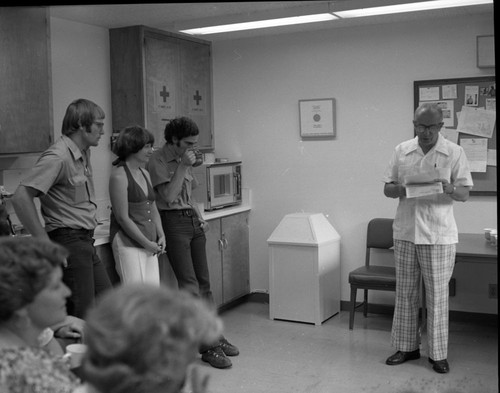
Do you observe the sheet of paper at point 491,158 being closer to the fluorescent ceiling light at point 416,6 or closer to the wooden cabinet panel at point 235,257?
the fluorescent ceiling light at point 416,6

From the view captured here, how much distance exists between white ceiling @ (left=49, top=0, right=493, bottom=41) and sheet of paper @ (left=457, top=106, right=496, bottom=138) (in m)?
0.62

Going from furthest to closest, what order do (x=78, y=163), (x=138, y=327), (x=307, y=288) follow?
(x=307, y=288)
(x=78, y=163)
(x=138, y=327)

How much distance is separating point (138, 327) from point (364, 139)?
12.8 feet

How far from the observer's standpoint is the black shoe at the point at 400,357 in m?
3.66

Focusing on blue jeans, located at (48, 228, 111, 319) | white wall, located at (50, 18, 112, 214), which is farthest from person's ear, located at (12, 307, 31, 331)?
white wall, located at (50, 18, 112, 214)

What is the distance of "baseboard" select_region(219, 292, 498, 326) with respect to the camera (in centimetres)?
447

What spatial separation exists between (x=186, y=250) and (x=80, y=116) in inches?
43.2

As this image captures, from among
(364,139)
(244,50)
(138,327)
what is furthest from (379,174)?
(138,327)

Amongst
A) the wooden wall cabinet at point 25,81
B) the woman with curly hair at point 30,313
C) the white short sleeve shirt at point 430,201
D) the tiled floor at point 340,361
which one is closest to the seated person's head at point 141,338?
the woman with curly hair at point 30,313

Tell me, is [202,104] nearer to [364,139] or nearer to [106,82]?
[106,82]

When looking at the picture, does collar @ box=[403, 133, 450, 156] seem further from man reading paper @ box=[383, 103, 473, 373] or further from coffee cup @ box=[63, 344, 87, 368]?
coffee cup @ box=[63, 344, 87, 368]

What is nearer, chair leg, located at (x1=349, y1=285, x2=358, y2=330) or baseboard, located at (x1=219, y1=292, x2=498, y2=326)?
chair leg, located at (x1=349, y1=285, x2=358, y2=330)

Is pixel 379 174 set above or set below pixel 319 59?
below

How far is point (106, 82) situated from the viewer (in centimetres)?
458
